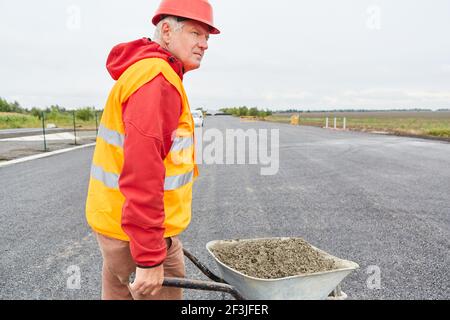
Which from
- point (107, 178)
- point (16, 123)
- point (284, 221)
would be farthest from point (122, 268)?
point (16, 123)

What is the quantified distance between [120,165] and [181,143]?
326mm

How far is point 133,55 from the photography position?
1962 mm

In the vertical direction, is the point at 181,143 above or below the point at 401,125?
above

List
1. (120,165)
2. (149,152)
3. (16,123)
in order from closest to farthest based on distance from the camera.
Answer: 1. (149,152)
2. (120,165)
3. (16,123)

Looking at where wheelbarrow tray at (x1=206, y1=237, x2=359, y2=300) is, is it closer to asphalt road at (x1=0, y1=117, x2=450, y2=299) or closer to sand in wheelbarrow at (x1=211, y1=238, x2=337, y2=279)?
sand in wheelbarrow at (x1=211, y1=238, x2=337, y2=279)

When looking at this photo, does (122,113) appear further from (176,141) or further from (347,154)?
(347,154)

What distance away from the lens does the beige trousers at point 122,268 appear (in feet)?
6.68

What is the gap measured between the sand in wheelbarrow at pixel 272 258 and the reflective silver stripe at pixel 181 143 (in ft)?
3.31

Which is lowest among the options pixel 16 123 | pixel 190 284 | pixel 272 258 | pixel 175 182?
pixel 272 258

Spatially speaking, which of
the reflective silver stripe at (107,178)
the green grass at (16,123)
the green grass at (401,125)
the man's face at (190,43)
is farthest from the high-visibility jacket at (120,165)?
the green grass at (16,123)

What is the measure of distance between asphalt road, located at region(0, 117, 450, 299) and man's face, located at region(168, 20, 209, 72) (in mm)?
2310

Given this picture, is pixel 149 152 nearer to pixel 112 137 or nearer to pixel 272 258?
pixel 112 137

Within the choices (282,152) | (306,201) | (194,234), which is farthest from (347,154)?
(194,234)

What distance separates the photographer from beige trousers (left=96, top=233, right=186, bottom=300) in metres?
2.04
